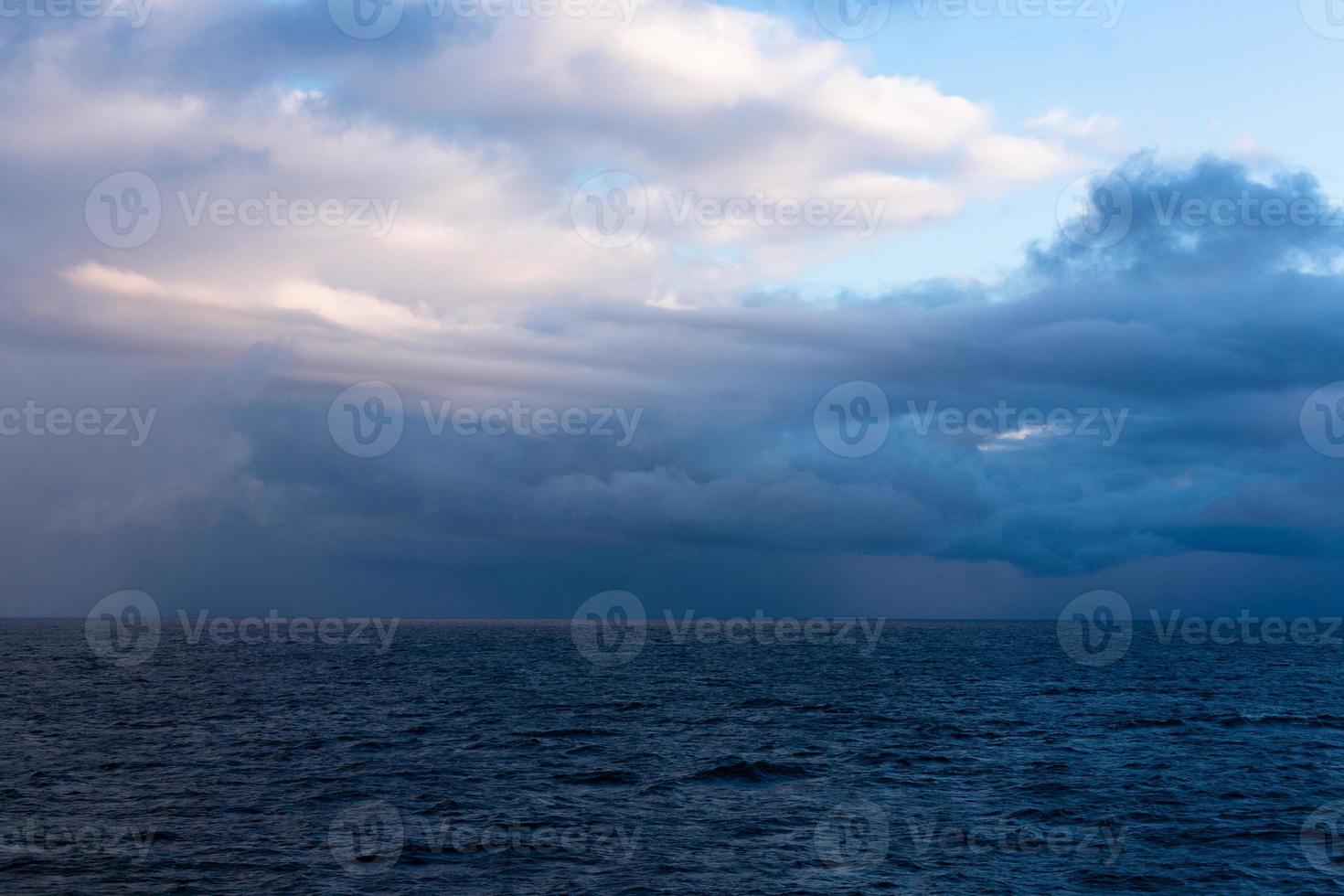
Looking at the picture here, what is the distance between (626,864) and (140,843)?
15.8 metres

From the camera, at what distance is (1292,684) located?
335 feet

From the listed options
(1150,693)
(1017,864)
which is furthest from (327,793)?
(1150,693)

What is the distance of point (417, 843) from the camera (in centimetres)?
3281

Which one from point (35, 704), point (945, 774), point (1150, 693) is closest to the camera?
point (945, 774)

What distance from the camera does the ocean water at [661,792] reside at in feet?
99.7

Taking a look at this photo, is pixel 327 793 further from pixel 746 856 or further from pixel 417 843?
pixel 746 856

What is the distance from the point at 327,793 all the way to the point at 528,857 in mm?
12460

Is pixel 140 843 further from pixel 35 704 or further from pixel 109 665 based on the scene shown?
pixel 109 665

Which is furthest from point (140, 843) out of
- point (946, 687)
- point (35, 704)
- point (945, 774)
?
point (946, 687)

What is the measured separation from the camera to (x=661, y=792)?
137 ft

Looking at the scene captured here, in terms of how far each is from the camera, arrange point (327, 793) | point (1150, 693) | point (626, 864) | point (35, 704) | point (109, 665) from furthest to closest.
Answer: point (109, 665) → point (1150, 693) → point (35, 704) → point (327, 793) → point (626, 864)

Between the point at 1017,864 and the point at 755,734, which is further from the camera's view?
the point at 755,734

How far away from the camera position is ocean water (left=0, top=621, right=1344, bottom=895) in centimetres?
3039

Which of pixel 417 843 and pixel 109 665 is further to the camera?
pixel 109 665
